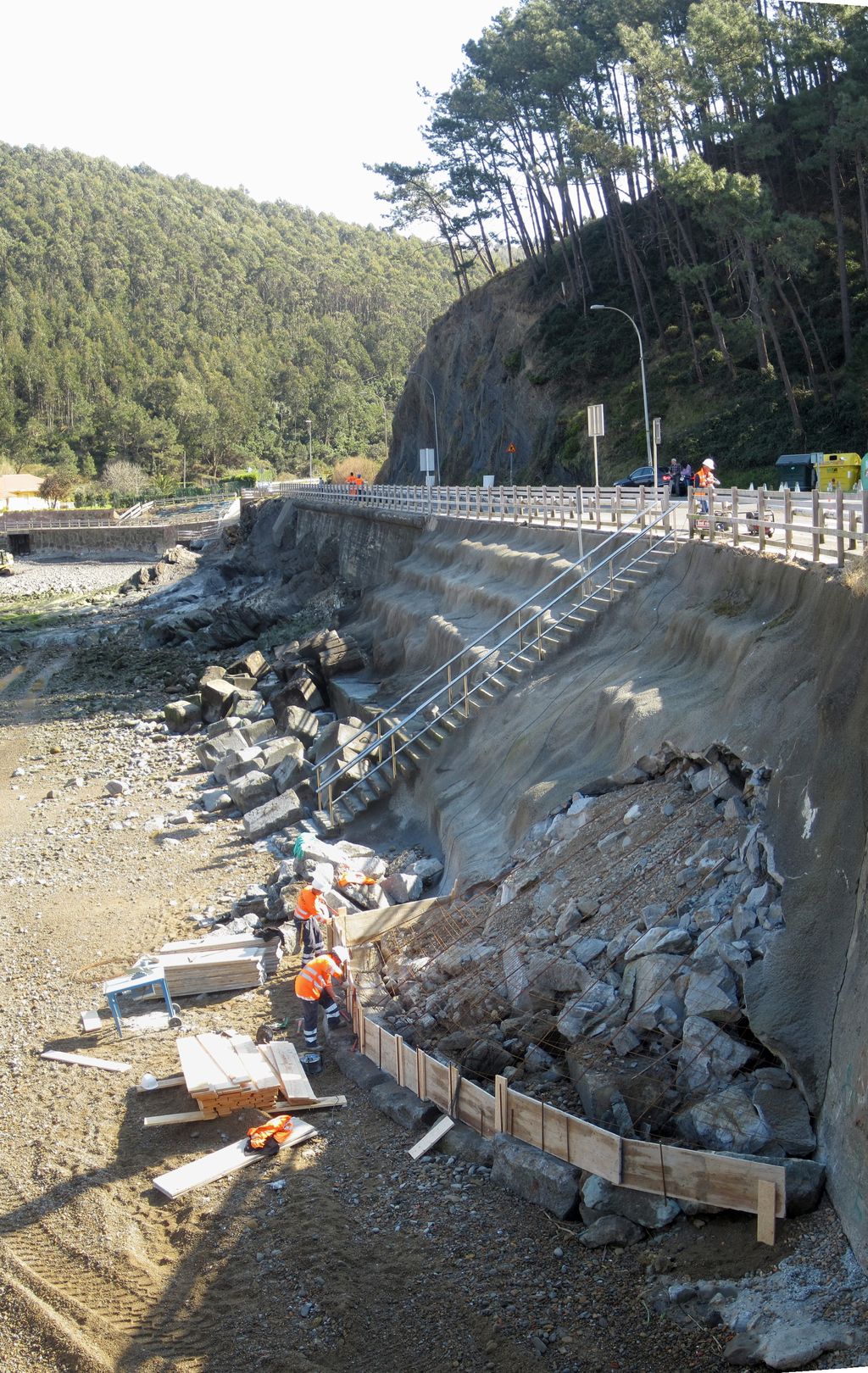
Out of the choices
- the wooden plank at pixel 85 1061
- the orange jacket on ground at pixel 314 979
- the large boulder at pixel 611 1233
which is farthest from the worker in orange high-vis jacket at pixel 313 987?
the large boulder at pixel 611 1233

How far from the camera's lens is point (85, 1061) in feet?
40.5

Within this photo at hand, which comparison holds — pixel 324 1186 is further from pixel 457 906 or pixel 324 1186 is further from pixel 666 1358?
pixel 457 906

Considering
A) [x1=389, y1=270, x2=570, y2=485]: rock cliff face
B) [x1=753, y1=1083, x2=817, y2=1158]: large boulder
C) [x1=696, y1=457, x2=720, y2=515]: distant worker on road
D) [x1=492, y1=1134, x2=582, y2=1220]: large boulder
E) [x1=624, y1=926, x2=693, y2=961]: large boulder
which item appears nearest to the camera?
[x1=753, y1=1083, x2=817, y2=1158]: large boulder

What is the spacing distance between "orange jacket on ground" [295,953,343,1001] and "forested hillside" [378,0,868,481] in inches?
1225

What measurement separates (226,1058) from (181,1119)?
2.39 ft

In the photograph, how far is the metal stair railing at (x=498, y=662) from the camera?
20297 millimetres

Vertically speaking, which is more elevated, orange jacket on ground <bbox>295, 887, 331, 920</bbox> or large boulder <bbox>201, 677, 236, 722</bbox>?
orange jacket on ground <bbox>295, 887, 331, 920</bbox>

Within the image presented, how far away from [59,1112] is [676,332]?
45.2 m

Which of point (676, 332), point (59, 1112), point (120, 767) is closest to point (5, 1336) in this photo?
point (59, 1112)

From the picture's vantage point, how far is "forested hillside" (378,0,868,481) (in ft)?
125

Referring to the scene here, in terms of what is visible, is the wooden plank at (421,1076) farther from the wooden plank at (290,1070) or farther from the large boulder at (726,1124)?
the large boulder at (726,1124)

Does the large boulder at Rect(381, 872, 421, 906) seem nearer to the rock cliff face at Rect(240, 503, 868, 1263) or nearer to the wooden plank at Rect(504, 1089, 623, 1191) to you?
the rock cliff face at Rect(240, 503, 868, 1263)

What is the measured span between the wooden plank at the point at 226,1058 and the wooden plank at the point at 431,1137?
1.81 m

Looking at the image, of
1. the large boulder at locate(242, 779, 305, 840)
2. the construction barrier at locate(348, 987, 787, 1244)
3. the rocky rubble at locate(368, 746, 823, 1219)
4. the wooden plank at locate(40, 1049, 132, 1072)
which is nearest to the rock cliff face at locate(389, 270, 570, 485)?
the large boulder at locate(242, 779, 305, 840)
